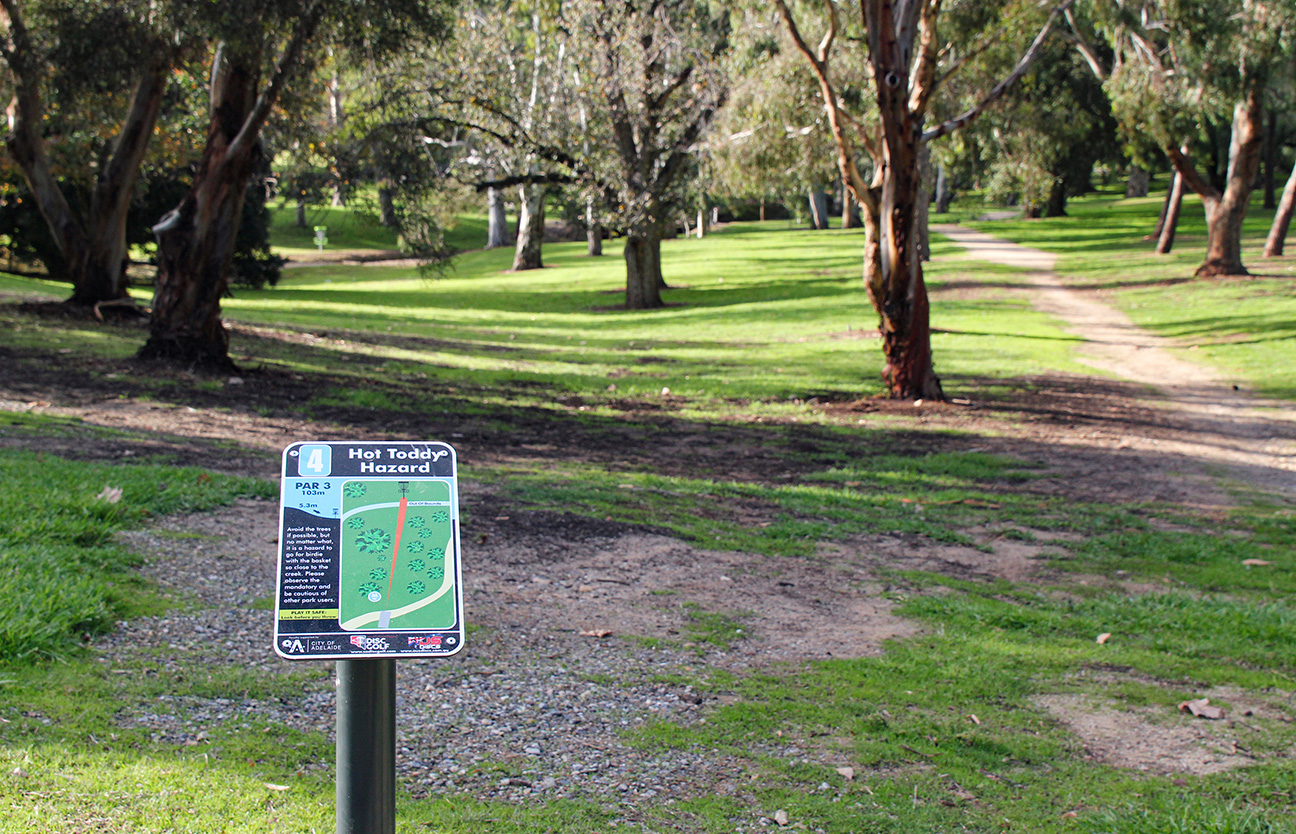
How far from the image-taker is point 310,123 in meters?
20.2

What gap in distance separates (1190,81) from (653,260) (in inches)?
530

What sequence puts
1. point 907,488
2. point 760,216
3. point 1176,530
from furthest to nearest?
point 760,216 → point 907,488 → point 1176,530

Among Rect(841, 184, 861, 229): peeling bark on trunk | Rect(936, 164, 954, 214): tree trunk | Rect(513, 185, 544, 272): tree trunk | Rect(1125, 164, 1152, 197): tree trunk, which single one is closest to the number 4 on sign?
Rect(513, 185, 544, 272): tree trunk

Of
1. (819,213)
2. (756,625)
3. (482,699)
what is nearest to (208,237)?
(756,625)

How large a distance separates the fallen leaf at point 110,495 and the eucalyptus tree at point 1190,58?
21.0 meters

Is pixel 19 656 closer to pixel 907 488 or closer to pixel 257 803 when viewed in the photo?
pixel 257 803

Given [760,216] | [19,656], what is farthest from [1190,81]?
→ [760,216]

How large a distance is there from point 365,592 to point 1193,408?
49.8ft

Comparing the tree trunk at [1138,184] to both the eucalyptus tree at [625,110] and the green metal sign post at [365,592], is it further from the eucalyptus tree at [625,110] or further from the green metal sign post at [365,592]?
the green metal sign post at [365,592]

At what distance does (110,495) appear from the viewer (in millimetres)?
7172

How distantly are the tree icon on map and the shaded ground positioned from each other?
175cm

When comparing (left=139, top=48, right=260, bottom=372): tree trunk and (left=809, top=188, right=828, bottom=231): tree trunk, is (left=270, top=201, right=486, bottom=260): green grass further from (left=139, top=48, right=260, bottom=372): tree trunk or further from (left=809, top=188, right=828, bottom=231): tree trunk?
(left=139, top=48, right=260, bottom=372): tree trunk

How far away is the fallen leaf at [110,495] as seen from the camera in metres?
7.07

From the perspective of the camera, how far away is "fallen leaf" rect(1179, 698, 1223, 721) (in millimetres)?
5168
